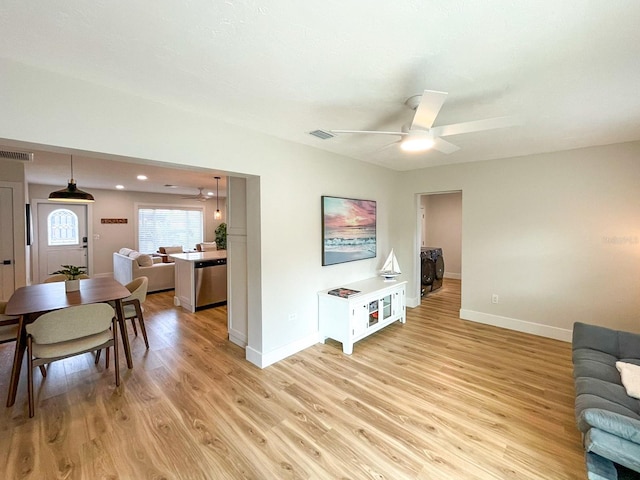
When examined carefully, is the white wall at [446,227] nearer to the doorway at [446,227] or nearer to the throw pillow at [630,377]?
the doorway at [446,227]

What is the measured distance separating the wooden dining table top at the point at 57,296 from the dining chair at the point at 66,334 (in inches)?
9.6

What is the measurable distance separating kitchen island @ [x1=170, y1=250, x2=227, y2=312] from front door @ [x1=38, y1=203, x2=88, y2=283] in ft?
14.0

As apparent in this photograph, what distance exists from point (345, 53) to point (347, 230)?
256 cm

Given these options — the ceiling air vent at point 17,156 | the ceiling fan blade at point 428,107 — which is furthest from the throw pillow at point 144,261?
Answer: the ceiling fan blade at point 428,107

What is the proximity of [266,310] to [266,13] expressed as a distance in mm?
2529

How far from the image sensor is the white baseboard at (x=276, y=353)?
3.00 metres

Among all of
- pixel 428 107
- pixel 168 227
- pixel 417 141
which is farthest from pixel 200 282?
pixel 168 227

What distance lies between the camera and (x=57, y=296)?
9.69 feet

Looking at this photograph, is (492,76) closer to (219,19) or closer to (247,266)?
(219,19)

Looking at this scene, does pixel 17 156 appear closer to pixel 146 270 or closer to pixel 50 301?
pixel 50 301

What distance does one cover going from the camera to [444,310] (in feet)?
16.0

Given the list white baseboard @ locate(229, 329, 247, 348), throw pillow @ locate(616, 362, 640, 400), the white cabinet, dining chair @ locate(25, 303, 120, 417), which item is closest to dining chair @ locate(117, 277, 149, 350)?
dining chair @ locate(25, 303, 120, 417)

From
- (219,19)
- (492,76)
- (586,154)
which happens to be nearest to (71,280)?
(219,19)

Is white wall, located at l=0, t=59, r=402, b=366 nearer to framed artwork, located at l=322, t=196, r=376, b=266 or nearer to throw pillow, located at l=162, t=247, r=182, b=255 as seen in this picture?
framed artwork, located at l=322, t=196, r=376, b=266
